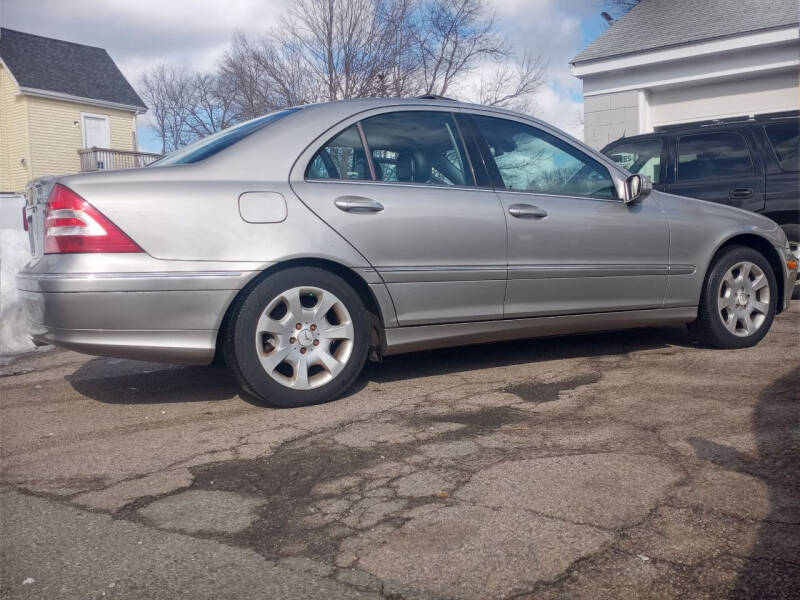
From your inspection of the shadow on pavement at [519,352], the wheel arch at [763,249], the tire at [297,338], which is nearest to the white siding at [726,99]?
the wheel arch at [763,249]

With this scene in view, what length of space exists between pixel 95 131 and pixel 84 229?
81.1 ft

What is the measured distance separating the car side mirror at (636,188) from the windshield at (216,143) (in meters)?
2.14

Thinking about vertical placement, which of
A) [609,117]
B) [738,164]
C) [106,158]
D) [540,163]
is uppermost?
[106,158]

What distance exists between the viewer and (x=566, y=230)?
4855 millimetres

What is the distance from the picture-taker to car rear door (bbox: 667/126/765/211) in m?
7.28

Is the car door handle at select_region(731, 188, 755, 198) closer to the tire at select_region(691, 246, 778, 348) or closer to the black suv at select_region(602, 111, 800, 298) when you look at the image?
the black suv at select_region(602, 111, 800, 298)

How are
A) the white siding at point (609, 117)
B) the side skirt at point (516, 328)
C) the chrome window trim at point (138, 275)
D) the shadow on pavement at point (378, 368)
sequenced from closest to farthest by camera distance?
the chrome window trim at point (138, 275), the side skirt at point (516, 328), the shadow on pavement at point (378, 368), the white siding at point (609, 117)

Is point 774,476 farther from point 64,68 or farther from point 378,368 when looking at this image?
point 64,68

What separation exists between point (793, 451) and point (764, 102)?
10153 millimetres

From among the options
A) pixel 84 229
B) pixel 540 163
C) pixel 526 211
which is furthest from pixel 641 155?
pixel 84 229

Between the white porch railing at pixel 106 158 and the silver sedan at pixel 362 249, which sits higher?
the white porch railing at pixel 106 158

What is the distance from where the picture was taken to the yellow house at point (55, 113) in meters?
24.6

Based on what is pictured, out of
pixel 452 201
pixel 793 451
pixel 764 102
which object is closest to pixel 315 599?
pixel 793 451

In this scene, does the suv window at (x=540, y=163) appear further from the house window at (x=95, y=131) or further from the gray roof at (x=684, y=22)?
the house window at (x=95, y=131)
